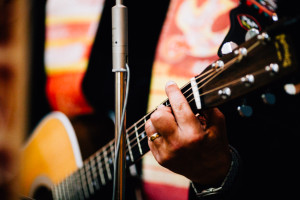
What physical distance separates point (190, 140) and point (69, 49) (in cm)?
125

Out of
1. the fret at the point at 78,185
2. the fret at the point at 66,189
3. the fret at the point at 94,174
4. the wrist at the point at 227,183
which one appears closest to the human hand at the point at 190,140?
the wrist at the point at 227,183

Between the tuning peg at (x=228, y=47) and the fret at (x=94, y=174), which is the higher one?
the tuning peg at (x=228, y=47)

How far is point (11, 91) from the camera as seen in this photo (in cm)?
41

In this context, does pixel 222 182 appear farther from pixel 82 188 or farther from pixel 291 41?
pixel 82 188

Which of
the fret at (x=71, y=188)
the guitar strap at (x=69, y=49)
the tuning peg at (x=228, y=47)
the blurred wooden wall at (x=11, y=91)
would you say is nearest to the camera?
the blurred wooden wall at (x=11, y=91)

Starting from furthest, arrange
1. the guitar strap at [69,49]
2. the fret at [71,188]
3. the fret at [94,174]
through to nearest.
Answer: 1. the guitar strap at [69,49]
2. the fret at [71,188]
3. the fret at [94,174]

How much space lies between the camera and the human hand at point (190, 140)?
0.51 meters

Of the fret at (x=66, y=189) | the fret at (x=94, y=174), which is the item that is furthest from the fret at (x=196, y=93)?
the fret at (x=66, y=189)

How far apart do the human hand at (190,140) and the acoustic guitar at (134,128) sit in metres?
0.04

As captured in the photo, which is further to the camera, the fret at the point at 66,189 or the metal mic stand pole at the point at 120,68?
the fret at the point at 66,189

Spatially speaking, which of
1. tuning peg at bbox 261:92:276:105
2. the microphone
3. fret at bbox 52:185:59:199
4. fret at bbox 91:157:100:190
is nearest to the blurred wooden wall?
the microphone

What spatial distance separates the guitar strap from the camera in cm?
137

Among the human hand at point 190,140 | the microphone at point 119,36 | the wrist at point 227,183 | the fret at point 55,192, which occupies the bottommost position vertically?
the fret at point 55,192

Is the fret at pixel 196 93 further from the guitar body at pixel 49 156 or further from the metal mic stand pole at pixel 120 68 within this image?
the guitar body at pixel 49 156
